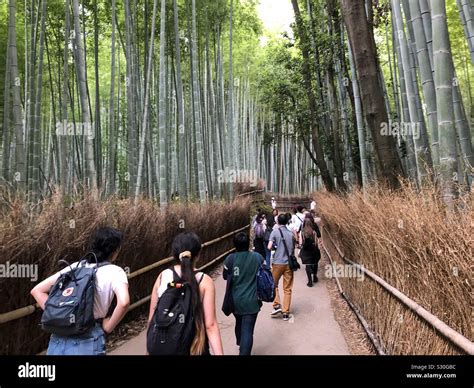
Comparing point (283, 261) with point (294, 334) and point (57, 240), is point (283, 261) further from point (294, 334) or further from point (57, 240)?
point (57, 240)

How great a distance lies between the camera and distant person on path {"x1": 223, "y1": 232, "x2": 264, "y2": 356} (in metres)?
3.07

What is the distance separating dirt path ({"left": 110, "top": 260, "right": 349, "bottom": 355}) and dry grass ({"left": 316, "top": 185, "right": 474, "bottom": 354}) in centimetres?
49

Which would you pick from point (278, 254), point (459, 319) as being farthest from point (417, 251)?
point (278, 254)

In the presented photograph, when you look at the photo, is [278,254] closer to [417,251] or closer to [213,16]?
[417,251]

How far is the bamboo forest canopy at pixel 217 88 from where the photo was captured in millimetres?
4109

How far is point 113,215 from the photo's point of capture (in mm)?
4113

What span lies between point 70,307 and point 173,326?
43 cm

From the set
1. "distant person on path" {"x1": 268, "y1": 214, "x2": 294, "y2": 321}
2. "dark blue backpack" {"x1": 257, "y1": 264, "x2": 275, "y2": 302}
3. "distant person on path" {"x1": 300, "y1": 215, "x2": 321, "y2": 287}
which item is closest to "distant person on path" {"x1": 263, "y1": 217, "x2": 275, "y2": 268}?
"distant person on path" {"x1": 300, "y1": 215, "x2": 321, "y2": 287}

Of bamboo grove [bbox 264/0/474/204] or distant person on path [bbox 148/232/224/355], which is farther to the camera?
bamboo grove [bbox 264/0/474/204]

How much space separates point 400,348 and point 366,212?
1424 mm

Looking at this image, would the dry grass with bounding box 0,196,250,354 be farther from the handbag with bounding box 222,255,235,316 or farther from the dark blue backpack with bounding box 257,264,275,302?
the dark blue backpack with bounding box 257,264,275,302

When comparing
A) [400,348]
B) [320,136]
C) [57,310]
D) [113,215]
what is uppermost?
[320,136]

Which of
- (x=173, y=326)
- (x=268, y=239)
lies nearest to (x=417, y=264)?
(x=173, y=326)

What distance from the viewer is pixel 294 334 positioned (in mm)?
4250
